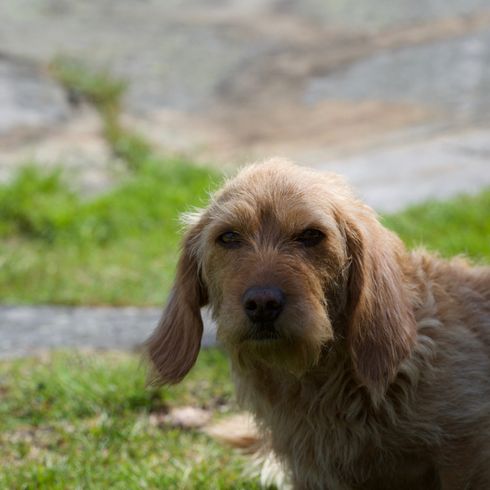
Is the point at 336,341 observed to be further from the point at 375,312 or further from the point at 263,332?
the point at 263,332

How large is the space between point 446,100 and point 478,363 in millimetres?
7933

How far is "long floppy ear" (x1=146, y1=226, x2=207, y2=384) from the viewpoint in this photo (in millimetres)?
4023

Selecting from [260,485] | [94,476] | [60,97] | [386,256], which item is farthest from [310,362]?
[60,97]

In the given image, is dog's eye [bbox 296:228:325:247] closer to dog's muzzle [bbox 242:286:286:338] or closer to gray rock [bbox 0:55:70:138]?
dog's muzzle [bbox 242:286:286:338]

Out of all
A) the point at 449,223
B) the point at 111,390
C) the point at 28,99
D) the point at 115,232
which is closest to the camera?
the point at 111,390

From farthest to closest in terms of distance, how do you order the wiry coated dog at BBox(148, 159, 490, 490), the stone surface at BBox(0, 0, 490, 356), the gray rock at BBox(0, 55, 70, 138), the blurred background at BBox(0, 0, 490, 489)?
1. the gray rock at BBox(0, 55, 70, 138)
2. the stone surface at BBox(0, 0, 490, 356)
3. the blurred background at BBox(0, 0, 490, 489)
4. the wiry coated dog at BBox(148, 159, 490, 490)

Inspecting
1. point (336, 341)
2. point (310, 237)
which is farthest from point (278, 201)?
point (336, 341)

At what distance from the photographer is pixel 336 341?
387 centimetres

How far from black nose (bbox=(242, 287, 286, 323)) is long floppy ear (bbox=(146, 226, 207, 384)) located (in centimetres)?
56

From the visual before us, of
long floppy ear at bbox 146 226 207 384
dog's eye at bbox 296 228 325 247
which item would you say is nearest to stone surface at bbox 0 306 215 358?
long floppy ear at bbox 146 226 207 384

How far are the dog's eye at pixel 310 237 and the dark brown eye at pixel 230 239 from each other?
A: 0.78ft

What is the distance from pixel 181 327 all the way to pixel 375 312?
0.81 metres

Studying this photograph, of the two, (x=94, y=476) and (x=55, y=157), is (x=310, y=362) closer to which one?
(x=94, y=476)

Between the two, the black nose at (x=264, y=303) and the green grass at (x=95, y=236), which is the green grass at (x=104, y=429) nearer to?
the black nose at (x=264, y=303)
